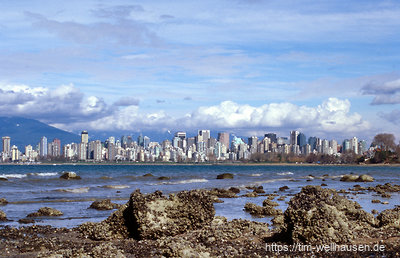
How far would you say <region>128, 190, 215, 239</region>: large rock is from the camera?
1872cm

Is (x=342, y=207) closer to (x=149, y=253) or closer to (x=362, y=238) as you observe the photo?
(x=362, y=238)

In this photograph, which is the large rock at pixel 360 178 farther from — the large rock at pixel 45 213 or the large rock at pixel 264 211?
the large rock at pixel 45 213

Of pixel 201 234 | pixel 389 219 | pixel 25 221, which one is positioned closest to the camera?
pixel 201 234

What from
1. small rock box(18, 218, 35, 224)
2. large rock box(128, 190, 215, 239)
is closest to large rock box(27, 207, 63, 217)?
small rock box(18, 218, 35, 224)

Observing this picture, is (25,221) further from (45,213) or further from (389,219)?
(389,219)

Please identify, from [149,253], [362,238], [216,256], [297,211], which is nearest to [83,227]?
[149,253]

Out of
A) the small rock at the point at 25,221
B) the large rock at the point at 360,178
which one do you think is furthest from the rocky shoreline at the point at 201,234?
the large rock at the point at 360,178

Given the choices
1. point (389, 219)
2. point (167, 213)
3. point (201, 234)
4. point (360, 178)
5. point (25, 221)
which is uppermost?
point (167, 213)

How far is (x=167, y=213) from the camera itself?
1930cm

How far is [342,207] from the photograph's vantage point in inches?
920

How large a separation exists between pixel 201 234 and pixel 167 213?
1799 millimetres

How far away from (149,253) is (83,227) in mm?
5759

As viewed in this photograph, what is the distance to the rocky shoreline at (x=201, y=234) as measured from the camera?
1564 centimetres

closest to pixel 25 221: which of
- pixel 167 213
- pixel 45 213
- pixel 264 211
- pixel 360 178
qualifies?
pixel 45 213
